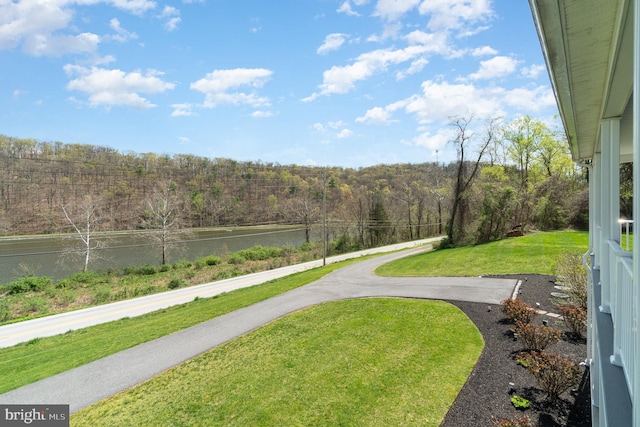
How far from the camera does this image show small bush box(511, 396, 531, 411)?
4.52 m

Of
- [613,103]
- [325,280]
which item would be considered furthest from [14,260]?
[613,103]

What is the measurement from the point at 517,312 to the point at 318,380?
469 cm

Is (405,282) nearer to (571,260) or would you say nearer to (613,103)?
(571,260)

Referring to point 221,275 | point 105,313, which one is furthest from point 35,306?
point 221,275

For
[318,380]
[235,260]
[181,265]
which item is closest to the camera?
[318,380]

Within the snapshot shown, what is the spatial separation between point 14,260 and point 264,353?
25.4 m

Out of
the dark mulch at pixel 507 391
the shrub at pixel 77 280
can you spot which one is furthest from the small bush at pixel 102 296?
the dark mulch at pixel 507 391

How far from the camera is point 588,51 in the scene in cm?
193

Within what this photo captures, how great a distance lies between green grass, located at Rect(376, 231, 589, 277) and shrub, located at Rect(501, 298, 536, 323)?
18.9 feet

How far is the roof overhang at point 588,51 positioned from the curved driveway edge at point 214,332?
778cm

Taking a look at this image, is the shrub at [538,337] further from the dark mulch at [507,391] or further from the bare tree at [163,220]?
the bare tree at [163,220]

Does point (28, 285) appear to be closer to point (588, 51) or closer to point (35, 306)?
point (35, 306)

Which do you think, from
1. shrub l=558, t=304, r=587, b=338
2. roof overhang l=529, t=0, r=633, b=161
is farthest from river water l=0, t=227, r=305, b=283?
roof overhang l=529, t=0, r=633, b=161

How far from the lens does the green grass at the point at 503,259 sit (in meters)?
13.3
